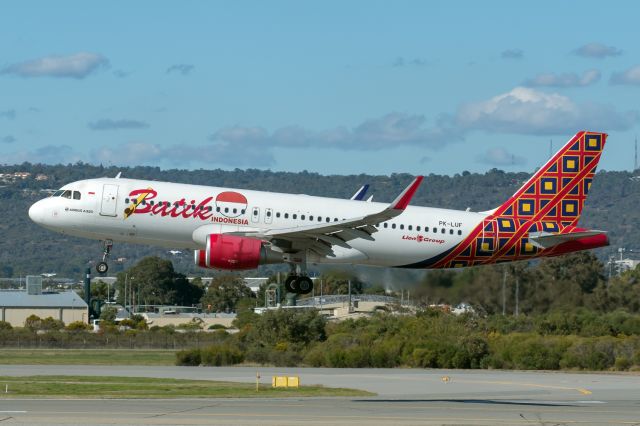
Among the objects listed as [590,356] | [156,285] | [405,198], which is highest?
[156,285]

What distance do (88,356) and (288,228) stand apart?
4345cm

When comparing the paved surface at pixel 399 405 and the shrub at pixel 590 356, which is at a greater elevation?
the shrub at pixel 590 356

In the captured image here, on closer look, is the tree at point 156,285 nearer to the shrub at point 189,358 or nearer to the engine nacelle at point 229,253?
the shrub at point 189,358

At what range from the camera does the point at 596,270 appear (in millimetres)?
77875

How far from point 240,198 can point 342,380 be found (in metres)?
18.1

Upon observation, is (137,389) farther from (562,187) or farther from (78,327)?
(78,327)

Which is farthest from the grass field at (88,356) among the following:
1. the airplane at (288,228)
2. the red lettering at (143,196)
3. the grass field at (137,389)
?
the red lettering at (143,196)

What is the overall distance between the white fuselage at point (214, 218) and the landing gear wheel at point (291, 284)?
1.40m

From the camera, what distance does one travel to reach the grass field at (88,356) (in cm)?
8431

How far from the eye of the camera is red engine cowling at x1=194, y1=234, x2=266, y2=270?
165 feet

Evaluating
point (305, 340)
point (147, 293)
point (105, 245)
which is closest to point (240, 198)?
point (105, 245)

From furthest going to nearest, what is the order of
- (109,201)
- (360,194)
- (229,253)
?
(360,194) → (109,201) → (229,253)

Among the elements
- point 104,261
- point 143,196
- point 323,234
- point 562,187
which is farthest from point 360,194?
point 104,261

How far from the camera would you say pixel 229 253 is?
165 ft
